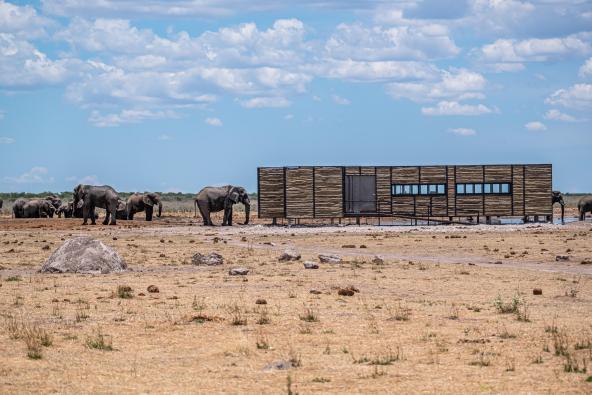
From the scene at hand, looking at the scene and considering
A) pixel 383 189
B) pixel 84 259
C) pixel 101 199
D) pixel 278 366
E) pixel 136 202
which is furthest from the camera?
pixel 136 202

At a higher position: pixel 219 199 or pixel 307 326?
pixel 219 199

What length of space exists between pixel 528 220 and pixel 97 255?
150ft

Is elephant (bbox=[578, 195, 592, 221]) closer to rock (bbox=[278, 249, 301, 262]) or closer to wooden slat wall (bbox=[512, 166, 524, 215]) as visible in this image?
wooden slat wall (bbox=[512, 166, 524, 215])

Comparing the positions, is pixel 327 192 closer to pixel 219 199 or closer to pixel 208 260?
pixel 219 199

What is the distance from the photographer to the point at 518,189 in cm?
6919

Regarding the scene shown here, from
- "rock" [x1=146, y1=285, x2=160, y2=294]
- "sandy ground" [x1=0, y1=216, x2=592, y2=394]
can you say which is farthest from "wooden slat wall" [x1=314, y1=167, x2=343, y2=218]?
"rock" [x1=146, y1=285, x2=160, y2=294]

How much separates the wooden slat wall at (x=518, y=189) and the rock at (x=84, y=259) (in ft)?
138

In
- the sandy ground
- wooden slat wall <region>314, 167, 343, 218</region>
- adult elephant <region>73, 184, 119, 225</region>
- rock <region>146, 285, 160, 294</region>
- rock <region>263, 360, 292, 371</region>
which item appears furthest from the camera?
wooden slat wall <region>314, 167, 343, 218</region>

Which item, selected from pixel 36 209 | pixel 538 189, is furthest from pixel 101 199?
pixel 538 189

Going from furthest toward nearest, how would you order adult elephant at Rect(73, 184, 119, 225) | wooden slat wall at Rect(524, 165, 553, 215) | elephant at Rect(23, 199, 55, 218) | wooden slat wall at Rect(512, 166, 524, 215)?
1. elephant at Rect(23, 199, 55, 218)
2. wooden slat wall at Rect(524, 165, 553, 215)
3. wooden slat wall at Rect(512, 166, 524, 215)
4. adult elephant at Rect(73, 184, 119, 225)

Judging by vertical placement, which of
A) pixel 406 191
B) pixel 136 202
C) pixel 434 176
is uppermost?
pixel 434 176

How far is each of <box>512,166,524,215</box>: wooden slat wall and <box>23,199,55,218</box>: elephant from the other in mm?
39678

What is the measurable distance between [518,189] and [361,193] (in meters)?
10.4

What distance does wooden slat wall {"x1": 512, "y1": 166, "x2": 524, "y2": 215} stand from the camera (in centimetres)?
6912
